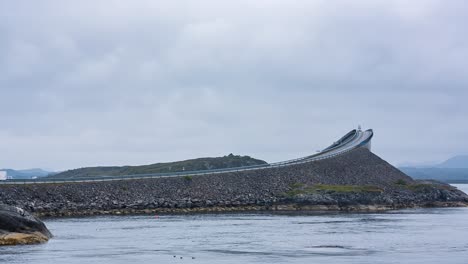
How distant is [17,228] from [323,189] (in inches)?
2346

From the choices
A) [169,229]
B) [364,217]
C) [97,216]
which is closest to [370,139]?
[364,217]

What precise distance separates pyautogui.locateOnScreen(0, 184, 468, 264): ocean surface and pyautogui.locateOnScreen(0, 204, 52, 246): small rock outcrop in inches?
57.9

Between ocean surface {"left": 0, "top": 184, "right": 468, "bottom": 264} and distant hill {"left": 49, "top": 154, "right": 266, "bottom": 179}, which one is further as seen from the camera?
distant hill {"left": 49, "top": 154, "right": 266, "bottom": 179}

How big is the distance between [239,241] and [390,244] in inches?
423

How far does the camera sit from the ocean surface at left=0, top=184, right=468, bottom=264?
48.8m

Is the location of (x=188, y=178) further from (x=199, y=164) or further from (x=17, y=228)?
(x=199, y=164)

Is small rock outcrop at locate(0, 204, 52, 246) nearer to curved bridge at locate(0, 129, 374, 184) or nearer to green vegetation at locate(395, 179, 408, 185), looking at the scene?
curved bridge at locate(0, 129, 374, 184)

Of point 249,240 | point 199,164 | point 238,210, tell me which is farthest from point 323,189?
point 199,164

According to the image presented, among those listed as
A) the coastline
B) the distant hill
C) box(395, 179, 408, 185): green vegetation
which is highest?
the distant hill

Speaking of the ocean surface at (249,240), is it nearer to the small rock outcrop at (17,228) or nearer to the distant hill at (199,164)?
the small rock outcrop at (17,228)

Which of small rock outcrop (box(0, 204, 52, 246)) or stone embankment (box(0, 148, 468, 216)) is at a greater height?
stone embankment (box(0, 148, 468, 216))

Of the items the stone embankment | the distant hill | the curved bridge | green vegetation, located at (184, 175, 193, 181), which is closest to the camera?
the stone embankment

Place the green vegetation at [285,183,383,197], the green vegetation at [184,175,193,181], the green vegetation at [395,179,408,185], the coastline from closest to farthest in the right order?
the coastline, the green vegetation at [184,175,193,181], the green vegetation at [285,183,383,197], the green vegetation at [395,179,408,185]

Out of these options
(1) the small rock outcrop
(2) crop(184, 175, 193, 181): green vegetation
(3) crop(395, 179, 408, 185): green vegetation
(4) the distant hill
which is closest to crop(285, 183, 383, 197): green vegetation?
(2) crop(184, 175, 193, 181): green vegetation
